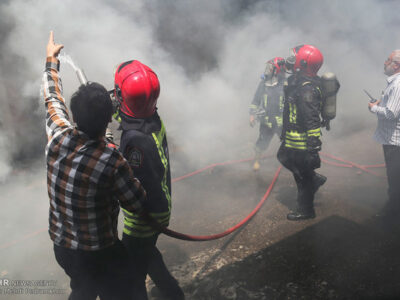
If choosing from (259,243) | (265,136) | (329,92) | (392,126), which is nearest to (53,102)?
(259,243)

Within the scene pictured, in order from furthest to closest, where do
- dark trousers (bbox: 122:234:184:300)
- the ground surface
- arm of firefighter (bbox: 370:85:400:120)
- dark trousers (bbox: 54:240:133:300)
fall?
arm of firefighter (bbox: 370:85:400:120) < the ground surface < dark trousers (bbox: 122:234:184:300) < dark trousers (bbox: 54:240:133:300)

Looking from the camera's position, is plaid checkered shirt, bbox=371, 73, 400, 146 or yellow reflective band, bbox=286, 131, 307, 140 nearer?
plaid checkered shirt, bbox=371, 73, 400, 146

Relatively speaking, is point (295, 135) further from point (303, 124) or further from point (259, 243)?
point (259, 243)

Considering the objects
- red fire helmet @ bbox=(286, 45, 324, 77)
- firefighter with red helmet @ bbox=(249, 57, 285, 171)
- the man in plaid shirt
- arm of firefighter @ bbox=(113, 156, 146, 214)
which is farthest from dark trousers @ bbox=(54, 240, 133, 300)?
firefighter with red helmet @ bbox=(249, 57, 285, 171)

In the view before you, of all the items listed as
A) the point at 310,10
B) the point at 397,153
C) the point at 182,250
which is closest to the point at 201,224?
the point at 182,250

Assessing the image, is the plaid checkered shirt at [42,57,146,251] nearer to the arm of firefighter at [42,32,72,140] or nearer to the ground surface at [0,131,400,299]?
the arm of firefighter at [42,32,72,140]

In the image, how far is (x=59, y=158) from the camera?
5.07 feet

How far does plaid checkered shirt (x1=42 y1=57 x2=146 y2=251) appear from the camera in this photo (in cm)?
152

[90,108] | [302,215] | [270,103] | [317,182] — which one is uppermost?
[270,103]

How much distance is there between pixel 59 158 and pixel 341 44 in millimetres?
11434

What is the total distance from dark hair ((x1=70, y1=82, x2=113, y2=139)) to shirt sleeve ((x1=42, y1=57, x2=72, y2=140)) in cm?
31

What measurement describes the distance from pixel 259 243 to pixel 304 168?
41.6 inches

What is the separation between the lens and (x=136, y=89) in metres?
1.90

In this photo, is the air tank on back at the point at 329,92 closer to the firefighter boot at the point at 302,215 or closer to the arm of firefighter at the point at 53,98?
the firefighter boot at the point at 302,215
